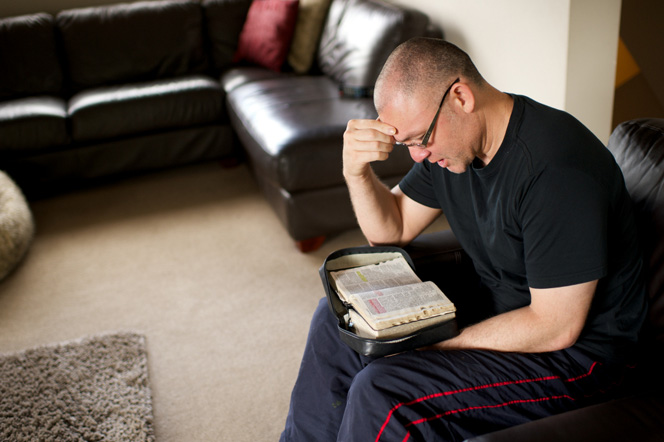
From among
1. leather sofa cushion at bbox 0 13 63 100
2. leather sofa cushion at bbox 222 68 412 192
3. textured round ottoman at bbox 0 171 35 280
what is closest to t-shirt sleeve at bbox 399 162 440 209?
leather sofa cushion at bbox 222 68 412 192

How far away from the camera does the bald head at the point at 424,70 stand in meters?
1.21

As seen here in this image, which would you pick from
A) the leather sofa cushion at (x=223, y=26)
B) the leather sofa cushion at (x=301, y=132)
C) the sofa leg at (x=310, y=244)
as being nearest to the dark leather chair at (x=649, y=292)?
the leather sofa cushion at (x=301, y=132)

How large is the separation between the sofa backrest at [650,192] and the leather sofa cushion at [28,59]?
11.2 feet

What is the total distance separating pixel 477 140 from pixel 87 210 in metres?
2.62

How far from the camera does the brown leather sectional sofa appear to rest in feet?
8.54

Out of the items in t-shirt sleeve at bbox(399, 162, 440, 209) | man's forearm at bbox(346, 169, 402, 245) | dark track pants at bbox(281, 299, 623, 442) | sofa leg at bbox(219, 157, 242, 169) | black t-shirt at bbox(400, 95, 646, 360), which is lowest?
sofa leg at bbox(219, 157, 242, 169)

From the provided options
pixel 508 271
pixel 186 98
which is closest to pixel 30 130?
pixel 186 98

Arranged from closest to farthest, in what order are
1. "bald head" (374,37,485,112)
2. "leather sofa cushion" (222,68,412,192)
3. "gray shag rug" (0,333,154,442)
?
"bald head" (374,37,485,112) < "gray shag rug" (0,333,154,442) < "leather sofa cushion" (222,68,412,192)

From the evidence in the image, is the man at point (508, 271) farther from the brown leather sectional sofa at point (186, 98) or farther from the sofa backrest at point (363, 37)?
the sofa backrest at point (363, 37)

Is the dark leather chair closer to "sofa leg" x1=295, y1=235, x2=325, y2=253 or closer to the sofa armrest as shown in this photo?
the sofa armrest

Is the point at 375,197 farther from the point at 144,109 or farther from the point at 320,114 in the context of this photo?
the point at 144,109

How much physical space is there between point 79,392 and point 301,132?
130cm

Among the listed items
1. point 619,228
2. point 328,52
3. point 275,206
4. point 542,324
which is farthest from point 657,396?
point 328,52

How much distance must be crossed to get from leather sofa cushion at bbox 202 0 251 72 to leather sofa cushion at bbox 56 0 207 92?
73 millimetres
